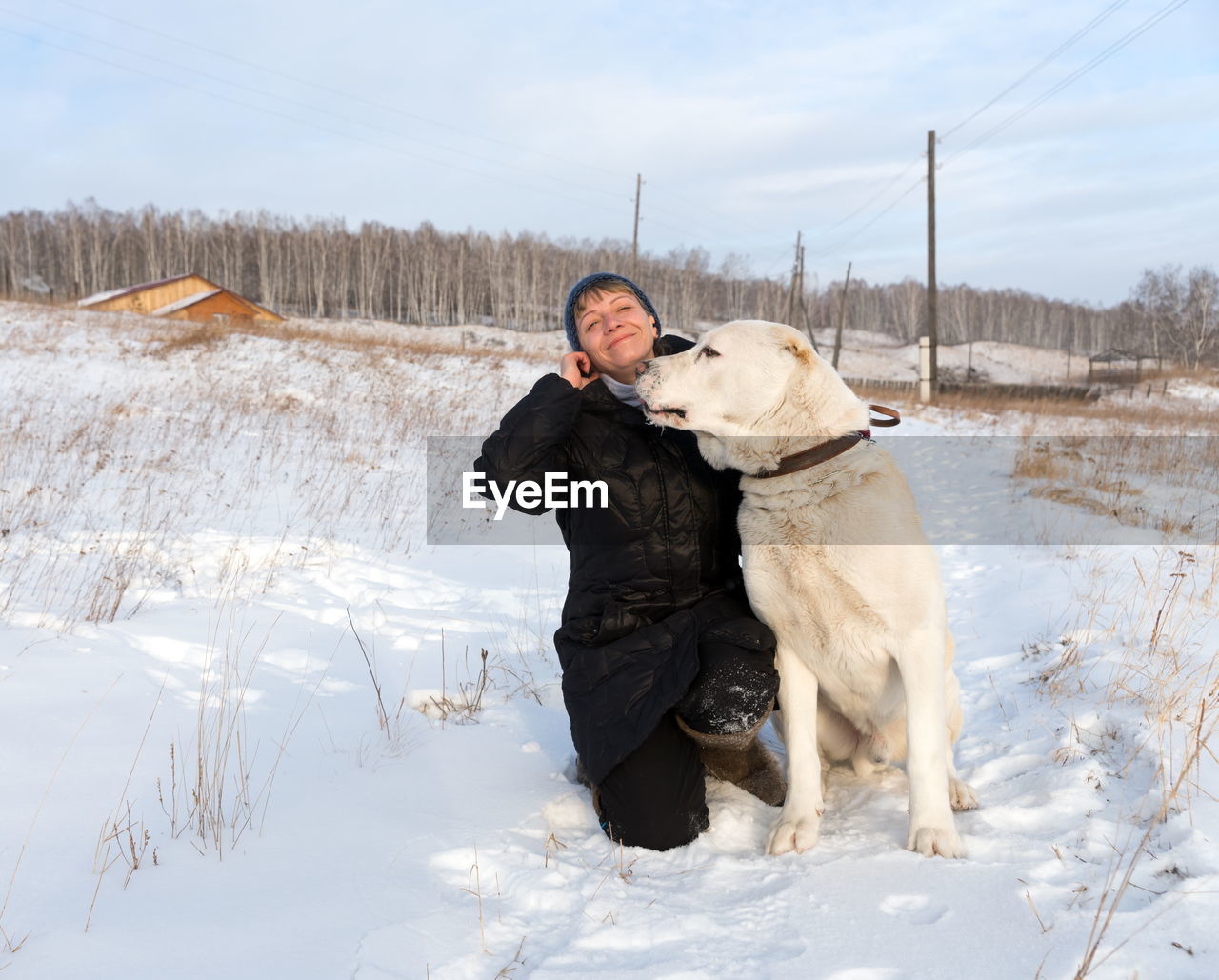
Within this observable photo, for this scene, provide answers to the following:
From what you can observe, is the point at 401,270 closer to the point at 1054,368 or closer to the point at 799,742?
the point at 1054,368

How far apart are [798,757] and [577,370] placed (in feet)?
4.95

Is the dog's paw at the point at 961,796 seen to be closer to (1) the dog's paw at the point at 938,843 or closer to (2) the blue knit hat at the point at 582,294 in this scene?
(1) the dog's paw at the point at 938,843

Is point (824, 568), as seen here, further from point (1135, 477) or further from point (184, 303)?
point (184, 303)

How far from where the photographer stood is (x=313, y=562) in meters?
5.00

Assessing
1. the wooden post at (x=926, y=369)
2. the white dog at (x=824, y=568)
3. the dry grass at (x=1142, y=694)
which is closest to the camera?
the dry grass at (x=1142, y=694)

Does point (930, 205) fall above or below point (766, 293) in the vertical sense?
below

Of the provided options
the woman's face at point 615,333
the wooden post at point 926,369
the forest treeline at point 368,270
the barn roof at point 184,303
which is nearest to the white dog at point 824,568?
the woman's face at point 615,333

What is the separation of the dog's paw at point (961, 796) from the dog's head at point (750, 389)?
1127 mm

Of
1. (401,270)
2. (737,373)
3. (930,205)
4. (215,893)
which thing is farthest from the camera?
(401,270)

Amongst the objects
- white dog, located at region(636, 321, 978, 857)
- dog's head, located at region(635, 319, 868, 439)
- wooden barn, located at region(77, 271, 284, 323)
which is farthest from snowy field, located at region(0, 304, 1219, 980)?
wooden barn, located at region(77, 271, 284, 323)

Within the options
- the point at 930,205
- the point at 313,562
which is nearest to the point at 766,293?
the point at 930,205

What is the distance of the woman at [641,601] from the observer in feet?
7.41

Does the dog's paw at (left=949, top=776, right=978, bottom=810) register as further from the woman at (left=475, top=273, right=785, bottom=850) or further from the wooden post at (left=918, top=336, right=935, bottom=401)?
the wooden post at (left=918, top=336, right=935, bottom=401)

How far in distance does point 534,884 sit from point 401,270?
183 feet
